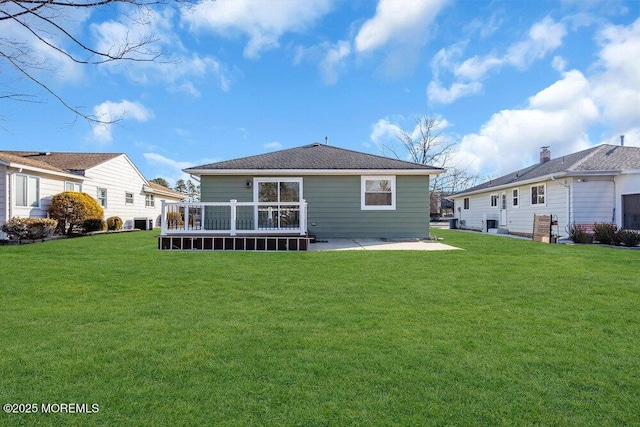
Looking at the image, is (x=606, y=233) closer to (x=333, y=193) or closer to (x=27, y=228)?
(x=333, y=193)

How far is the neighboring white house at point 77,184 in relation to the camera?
40.7ft

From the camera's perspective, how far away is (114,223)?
1753 cm

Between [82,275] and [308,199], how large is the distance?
7.65 meters

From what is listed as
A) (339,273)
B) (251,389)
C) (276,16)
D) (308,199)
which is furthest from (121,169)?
(251,389)

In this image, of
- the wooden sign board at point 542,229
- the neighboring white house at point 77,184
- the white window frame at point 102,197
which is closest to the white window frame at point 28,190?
the neighboring white house at point 77,184

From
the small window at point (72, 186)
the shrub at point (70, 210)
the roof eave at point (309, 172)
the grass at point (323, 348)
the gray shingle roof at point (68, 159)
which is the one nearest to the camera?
the grass at point (323, 348)

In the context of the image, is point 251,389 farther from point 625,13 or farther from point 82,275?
point 625,13

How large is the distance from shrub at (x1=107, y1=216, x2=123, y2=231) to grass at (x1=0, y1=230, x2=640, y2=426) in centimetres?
1287

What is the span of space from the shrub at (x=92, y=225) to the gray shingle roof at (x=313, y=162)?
672 cm

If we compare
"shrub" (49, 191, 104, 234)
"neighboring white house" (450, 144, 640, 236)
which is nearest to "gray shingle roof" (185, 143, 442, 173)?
"neighboring white house" (450, 144, 640, 236)

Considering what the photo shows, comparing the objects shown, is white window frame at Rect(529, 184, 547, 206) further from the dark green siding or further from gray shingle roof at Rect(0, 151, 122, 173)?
gray shingle roof at Rect(0, 151, 122, 173)

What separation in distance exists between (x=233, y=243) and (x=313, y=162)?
471 centimetres

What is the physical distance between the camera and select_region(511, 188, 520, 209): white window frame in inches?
685

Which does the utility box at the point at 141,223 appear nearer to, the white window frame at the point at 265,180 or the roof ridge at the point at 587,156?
the white window frame at the point at 265,180
